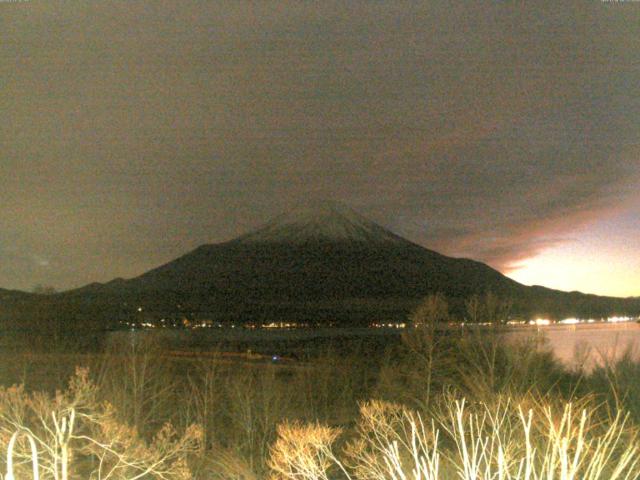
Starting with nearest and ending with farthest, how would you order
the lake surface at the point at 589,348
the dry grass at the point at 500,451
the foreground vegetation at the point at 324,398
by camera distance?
the dry grass at the point at 500,451, the foreground vegetation at the point at 324,398, the lake surface at the point at 589,348

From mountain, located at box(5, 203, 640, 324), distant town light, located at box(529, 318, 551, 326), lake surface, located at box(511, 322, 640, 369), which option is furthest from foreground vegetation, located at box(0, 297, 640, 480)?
mountain, located at box(5, 203, 640, 324)

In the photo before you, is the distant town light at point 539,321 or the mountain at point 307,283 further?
the mountain at point 307,283

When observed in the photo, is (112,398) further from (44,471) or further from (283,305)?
(283,305)

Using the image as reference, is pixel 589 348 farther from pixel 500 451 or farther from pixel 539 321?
pixel 539 321

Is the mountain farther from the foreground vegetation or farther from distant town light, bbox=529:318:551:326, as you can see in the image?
the foreground vegetation

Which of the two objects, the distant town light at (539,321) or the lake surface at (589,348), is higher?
the distant town light at (539,321)

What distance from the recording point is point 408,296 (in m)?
148

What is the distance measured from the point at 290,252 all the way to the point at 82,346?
126287mm

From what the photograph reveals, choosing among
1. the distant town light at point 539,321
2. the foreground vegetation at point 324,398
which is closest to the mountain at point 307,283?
the distant town light at point 539,321

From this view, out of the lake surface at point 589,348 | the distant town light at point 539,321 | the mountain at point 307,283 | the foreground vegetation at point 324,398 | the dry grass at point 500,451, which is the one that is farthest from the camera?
the mountain at point 307,283

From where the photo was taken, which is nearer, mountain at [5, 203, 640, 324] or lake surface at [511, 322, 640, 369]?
lake surface at [511, 322, 640, 369]

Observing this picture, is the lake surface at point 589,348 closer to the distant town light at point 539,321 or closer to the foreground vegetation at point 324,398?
the distant town light at point 539,321

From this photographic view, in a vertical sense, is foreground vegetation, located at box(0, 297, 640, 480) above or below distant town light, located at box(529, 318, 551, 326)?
below

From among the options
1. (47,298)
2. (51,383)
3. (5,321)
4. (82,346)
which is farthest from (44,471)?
(47,298)
